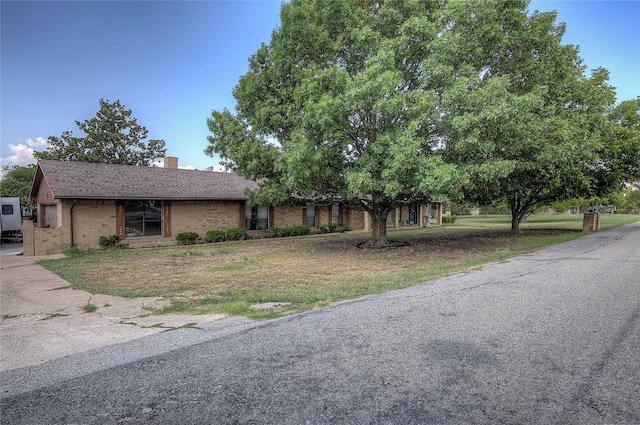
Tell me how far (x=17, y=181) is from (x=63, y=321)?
4391 centimetres

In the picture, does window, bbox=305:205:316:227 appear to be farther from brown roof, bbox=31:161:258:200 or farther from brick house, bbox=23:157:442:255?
brown roof, bbox=31:161:258:200

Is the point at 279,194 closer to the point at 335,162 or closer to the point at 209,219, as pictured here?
the point at 335,162

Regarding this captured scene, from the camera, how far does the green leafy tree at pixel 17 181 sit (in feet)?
119

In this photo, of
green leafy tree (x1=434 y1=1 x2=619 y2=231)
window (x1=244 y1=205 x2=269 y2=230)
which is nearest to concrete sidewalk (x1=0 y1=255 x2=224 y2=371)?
green leafy tree (x1=434 y1=1 x2=619 y2=231)

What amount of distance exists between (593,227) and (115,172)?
27269mm

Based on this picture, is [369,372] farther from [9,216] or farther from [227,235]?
[9,216]

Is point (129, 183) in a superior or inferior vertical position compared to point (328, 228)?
→ superior

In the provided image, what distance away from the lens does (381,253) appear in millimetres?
12695

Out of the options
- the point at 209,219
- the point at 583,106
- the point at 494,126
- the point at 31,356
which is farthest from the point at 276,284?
the point at 583,106

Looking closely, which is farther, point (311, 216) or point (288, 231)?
point (311, 216)

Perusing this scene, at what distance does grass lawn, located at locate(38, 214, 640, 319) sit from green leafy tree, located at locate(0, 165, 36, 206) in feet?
103

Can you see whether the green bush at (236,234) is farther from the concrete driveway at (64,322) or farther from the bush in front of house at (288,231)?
the concrete driveway at (64,322)

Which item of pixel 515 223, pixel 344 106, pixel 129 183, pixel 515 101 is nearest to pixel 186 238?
pixel 129 183

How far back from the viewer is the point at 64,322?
17.4 feet
